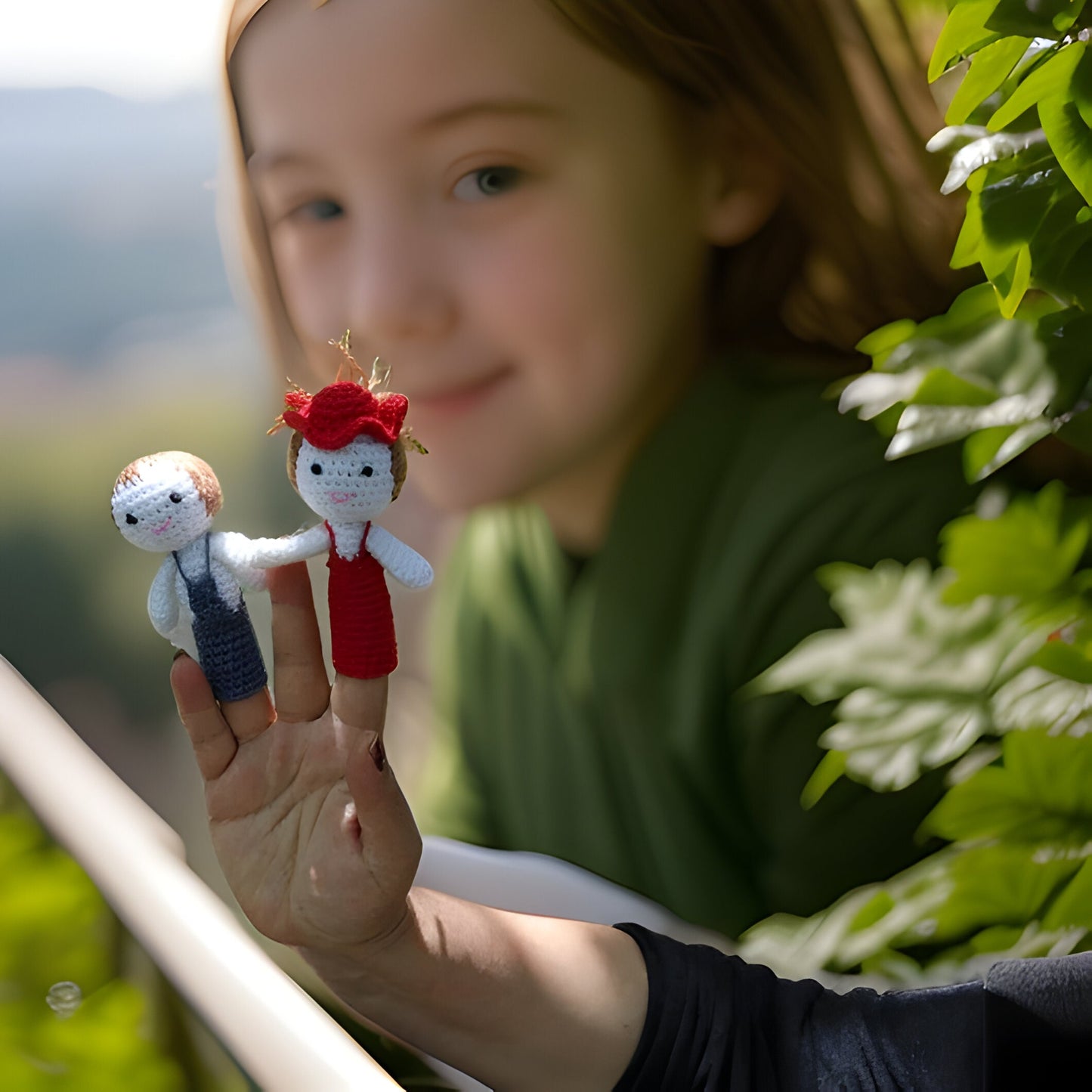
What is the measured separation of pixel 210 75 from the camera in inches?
29.5

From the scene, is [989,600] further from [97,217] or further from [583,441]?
[97,217]

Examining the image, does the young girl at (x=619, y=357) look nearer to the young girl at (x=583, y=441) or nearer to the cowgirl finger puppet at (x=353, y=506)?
the young girl at (x=583, y=441)

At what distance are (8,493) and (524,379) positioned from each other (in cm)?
40

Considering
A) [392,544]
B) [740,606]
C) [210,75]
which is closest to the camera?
[392,544]

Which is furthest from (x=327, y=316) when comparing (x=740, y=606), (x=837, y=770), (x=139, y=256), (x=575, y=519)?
(x=837, y=770)

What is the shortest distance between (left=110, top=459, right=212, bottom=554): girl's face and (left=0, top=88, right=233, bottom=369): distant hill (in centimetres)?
30

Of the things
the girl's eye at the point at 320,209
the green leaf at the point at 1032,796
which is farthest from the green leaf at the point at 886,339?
the girl's eye at the point at 320,209

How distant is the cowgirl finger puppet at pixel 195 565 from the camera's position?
53 cm

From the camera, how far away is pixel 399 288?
755mm

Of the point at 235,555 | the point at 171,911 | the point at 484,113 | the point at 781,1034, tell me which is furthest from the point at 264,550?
the point at 781,1034

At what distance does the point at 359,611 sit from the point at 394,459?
0.09 m

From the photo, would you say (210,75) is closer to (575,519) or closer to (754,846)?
(575,519)

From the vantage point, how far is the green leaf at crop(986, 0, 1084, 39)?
1.97 ft

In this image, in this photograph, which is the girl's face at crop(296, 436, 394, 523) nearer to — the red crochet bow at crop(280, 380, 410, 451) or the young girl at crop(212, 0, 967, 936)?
the red crochet bow at crop(280, 380, 410, 451)
